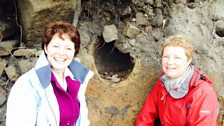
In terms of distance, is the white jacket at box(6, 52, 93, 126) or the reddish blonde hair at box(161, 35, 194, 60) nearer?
the white jacket at box(6, 52, 93, 126)

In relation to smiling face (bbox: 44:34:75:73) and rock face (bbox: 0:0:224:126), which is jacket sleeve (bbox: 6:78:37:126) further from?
rock face (bbox: 0:0:224:126)

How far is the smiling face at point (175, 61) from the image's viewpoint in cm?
266

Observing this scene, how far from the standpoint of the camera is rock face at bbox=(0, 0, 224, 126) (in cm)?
322

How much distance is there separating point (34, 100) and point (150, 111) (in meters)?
1.18

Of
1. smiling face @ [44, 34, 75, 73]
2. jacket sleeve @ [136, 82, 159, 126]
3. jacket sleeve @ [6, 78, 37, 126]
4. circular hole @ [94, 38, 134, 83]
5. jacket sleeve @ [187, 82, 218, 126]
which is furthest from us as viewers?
circular hole @ [94, 38, 134, 83]

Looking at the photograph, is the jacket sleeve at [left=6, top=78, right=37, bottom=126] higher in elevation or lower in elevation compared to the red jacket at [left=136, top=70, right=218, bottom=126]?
higher

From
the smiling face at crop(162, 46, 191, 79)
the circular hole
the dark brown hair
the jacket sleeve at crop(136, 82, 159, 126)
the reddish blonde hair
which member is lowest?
the jacket sleeve at crop(136, 82, 159, 126)

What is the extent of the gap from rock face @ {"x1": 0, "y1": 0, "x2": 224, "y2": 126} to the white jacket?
3.24 feet

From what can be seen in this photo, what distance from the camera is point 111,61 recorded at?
11.8 ft

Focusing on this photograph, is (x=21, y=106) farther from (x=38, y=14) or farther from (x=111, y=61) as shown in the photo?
(x=111, y=61)

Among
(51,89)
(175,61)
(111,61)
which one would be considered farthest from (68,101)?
(111,61)

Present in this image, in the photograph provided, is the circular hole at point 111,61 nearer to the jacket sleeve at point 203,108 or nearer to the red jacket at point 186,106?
the red jacket at point 186,106

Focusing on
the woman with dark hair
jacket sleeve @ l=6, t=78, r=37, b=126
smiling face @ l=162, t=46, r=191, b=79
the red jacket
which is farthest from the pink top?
the red jacket

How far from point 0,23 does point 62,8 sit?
1.87 feet
